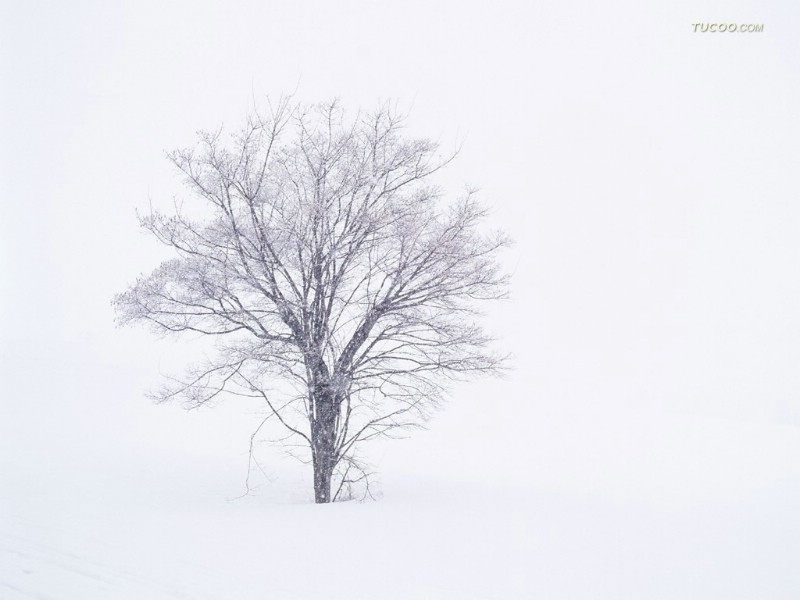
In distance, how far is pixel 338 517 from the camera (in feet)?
33.0

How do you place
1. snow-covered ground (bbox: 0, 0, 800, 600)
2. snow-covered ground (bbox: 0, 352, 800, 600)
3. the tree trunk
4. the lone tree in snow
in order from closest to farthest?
snow-covered ground (bbox: 0, 352, 800, 600) → snow-covered ground (bbox: 0, 0, 800, 600) → the lone tree in snow → the tree trunk

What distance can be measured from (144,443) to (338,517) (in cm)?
1658

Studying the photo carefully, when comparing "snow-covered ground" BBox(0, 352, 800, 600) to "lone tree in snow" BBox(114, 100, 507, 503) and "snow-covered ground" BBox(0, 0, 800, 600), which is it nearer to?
"snow-covered ground" BBox(0, 0, 800, 600)

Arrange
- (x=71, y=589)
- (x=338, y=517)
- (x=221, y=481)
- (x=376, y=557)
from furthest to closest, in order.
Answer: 1. (x=221, y=481)
2. (x=338, y=517)
3. (x=376, y=557)
4. (x=71, y=589)

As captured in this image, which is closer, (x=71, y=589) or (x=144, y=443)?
(x=71, y=589)

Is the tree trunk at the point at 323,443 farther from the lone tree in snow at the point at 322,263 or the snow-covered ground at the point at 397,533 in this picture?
the snow-covered ground at the point at 397,533

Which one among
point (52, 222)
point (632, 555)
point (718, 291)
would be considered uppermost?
point (52, 222)

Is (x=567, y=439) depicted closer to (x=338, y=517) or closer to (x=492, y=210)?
(x=492, y=210)

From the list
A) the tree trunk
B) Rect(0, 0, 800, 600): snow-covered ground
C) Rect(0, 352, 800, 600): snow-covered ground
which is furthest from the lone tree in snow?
Rect(0, 352, 800, 600): snow-covered ground

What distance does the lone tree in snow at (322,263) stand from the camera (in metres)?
11.7

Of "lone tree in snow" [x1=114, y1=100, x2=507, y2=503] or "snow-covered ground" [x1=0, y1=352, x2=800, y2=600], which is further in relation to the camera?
"lone tree in snow" [x1=114, y1=100, x2=507, y2=503]

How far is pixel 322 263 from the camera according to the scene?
1203cm

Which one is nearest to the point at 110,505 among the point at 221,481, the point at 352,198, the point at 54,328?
the point at 221,481

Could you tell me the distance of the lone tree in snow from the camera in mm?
11672
